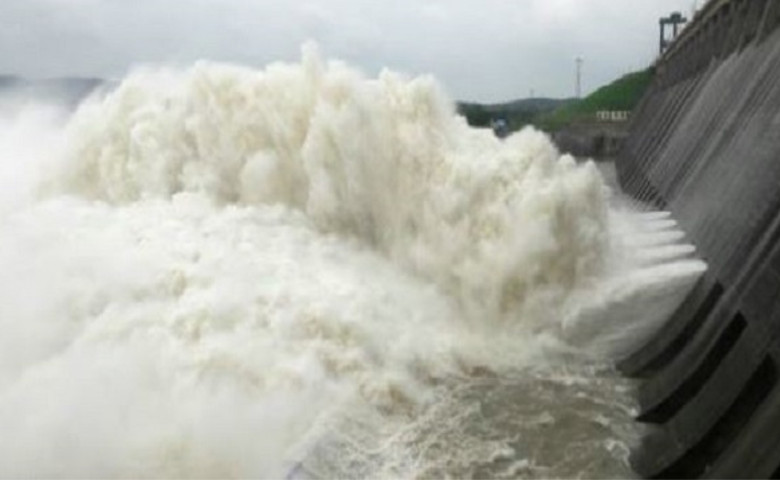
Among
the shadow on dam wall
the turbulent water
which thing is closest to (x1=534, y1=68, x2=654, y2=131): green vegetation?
the shadow on dam wall

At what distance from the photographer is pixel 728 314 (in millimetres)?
11695

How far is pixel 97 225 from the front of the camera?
15.1 metres

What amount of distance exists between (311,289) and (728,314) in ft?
17.5

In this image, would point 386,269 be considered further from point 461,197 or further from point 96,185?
point 96,185

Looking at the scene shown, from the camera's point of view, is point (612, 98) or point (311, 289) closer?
point (311, 289)

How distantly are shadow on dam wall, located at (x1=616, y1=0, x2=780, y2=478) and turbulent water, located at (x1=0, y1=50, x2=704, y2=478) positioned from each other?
488mm

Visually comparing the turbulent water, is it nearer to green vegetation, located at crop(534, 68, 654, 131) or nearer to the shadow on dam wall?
the shadow on dam wall

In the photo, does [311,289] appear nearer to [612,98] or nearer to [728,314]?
[728,314]

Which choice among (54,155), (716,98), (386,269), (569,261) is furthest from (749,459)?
(716,98)

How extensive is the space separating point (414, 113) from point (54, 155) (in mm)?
7393

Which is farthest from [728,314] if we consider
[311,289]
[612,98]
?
[612,98]

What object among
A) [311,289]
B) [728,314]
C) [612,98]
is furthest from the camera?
[612,98]

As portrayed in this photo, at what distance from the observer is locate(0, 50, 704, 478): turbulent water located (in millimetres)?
9742

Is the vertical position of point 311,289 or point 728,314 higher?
point 311,289
